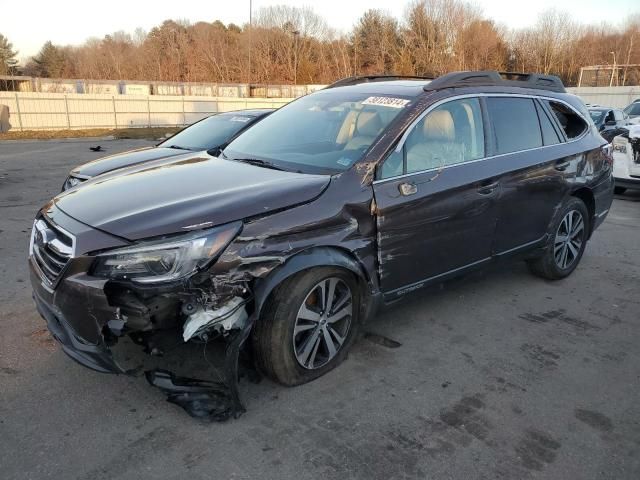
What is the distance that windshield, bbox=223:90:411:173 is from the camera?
3.61 meters

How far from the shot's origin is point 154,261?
2699 mm

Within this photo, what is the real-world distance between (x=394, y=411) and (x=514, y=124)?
2666 millimetres

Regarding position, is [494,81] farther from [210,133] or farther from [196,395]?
[210,133]

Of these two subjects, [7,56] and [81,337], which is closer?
[81,337]

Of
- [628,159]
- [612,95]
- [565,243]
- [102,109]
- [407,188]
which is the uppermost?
[612,95]

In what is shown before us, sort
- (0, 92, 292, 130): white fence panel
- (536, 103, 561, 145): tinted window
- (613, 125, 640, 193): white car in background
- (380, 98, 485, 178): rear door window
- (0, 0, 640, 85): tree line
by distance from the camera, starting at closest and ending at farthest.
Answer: (380, 98, 485, 178): rear door window → (536, 103, 561, 145): tinted window → (613, 125, 640, 193): white car in background → (0, 92, 292, 130): white fence panel → (0, 0, 640, 85): tree line

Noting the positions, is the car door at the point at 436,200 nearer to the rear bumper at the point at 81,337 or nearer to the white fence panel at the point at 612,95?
the rear bumper at the point at 81,337

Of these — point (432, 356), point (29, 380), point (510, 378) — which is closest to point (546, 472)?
point (510, 378)

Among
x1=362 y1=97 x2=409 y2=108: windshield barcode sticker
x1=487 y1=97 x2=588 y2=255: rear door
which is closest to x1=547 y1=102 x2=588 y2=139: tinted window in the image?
x1=487 y1=97 x2=588 y2=255: rear door

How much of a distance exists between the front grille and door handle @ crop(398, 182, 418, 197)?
6.45 feet

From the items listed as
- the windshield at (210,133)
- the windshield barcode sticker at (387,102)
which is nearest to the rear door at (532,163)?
the windshield barcode sticker at (387,102)

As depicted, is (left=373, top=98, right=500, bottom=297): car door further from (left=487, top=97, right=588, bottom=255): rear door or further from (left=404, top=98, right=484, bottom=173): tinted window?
(left=487, top=97, right=588, bottom=255): rear door

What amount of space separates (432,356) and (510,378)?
0.52 metres

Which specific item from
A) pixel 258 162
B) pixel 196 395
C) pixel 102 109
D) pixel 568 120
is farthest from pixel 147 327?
pixel 102 109
